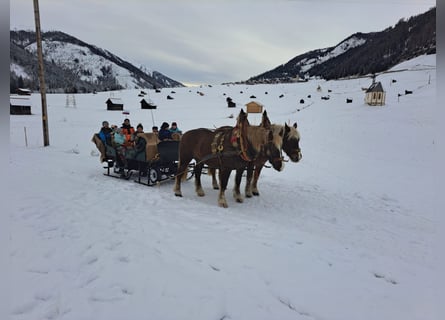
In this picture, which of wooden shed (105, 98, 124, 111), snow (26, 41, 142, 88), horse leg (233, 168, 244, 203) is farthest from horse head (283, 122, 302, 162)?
snow (26, 41, 142, 88)

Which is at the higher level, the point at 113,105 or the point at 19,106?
the point at 113,105

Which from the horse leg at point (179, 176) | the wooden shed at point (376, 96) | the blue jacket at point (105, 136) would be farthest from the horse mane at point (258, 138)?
the wooden shed at point (376, 96)

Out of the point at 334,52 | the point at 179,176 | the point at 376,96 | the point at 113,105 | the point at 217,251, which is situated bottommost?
the point at 217,251

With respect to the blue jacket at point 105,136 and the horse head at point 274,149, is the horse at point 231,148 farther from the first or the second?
the blue jacket at point 105,136

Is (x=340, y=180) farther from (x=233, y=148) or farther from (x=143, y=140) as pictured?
(x=143, y=140)

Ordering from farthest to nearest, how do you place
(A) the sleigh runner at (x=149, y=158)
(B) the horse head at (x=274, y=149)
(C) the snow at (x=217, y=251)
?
1. (A) the sleigh runner at (x=149, y=158)
2. (B) the horse head at (x=274, y=149)
3. (C) the snow at (x=217, y=251)

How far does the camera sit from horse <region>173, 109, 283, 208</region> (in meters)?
5.52

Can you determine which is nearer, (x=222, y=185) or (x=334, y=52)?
(x=222, y=185)

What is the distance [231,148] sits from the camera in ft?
18.9

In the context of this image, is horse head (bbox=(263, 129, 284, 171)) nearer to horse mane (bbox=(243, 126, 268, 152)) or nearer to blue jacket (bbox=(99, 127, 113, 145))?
horse mane (bbox=(243, 126, 268, 152))

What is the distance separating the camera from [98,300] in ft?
7.57

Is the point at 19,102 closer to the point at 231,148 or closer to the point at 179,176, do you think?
the point at 179,176

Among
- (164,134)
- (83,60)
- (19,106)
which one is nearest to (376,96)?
(164,134)

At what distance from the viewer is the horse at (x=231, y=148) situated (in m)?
→ 5.52
